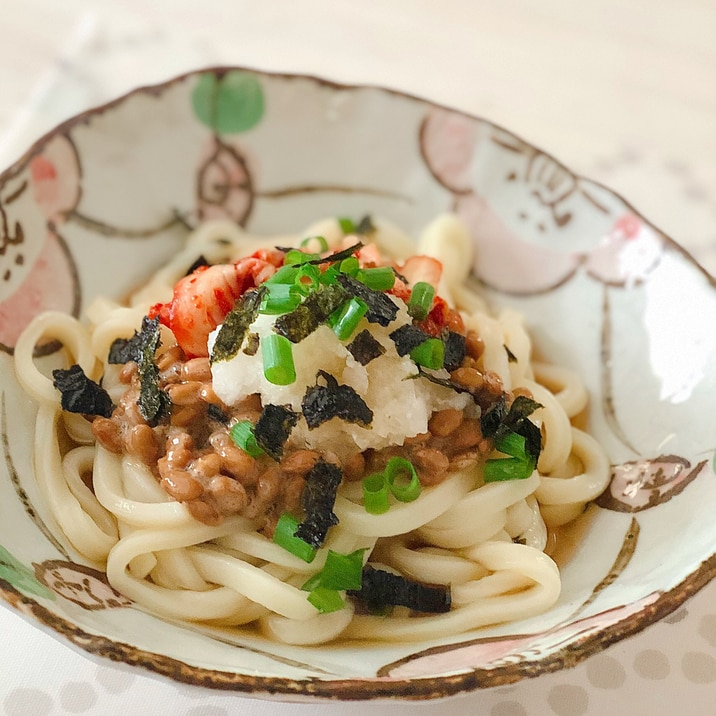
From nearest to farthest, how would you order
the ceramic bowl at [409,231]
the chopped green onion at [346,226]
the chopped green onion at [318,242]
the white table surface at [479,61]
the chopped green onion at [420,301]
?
the ceramic bowl at [409,231], the chopped green onion at [420,301], the chopped green onion at [318,242], the chopped green onion at [346,226], the white table surface at [479,61]

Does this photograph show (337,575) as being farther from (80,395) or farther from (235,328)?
(80,395)

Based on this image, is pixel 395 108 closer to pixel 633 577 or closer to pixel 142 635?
pixel 633 577

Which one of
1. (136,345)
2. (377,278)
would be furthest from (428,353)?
(136,345)

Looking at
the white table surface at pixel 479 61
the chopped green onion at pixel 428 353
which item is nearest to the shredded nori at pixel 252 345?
the chopped green onion at pixel 428 353

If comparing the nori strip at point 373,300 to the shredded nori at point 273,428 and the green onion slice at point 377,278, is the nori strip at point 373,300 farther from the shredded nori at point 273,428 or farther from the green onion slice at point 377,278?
the shredded nori at point 273,428

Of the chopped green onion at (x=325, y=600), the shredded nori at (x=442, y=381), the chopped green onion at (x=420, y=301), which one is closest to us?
the chopped green onion at (x=325, y=600)

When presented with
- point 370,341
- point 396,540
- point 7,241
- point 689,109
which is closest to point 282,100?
point 7,241

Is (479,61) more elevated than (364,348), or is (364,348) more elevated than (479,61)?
(479,61)
